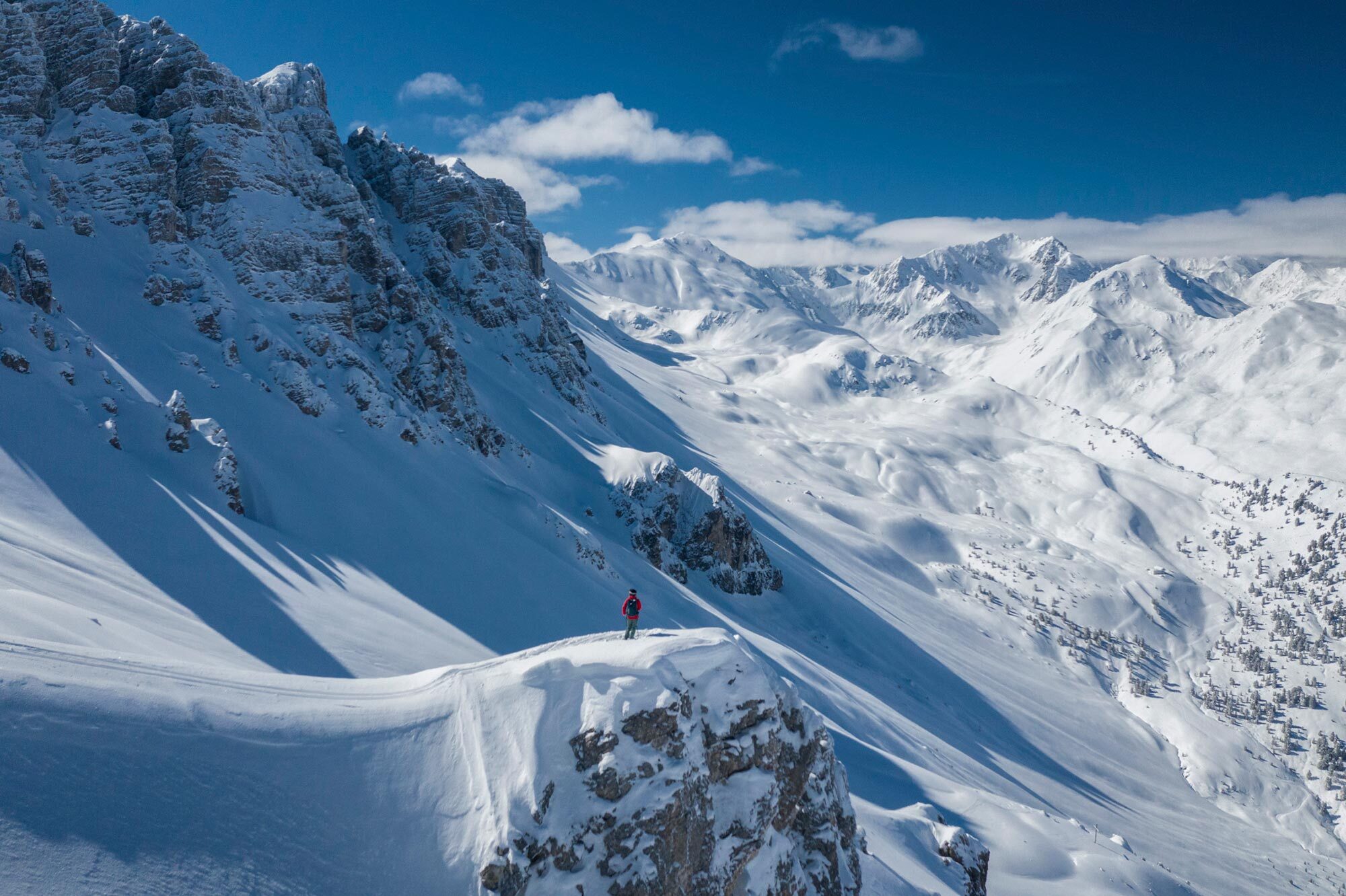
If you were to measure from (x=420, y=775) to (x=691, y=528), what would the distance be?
178 ft

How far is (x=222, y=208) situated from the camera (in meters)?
46.8

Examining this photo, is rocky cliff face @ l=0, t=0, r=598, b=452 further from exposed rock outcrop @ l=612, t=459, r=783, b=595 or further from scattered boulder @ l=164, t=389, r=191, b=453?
exposed rock outcrop @ l=612, t=459, r=783, b=595

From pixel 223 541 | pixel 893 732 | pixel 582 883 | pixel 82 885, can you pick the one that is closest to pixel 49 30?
pixel 223 541

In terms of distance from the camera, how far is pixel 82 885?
8789 mm

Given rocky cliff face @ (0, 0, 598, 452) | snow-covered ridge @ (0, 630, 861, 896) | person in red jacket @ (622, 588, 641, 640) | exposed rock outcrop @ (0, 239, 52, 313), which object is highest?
rocky cliff face @ (0, 0, 598, 452)

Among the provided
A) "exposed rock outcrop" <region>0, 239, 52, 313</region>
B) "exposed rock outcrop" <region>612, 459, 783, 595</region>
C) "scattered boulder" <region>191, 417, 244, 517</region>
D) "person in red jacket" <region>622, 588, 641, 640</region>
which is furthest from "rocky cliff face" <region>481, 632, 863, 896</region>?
"exposed rock outcrop" <region>612, 459, 783, 595</region>

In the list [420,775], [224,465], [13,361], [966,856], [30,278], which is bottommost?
[966,856]

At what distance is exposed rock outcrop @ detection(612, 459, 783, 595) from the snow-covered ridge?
47292mm

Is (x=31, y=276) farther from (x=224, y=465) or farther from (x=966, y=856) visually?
(x=966, y=856)

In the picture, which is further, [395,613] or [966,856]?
[395,613]

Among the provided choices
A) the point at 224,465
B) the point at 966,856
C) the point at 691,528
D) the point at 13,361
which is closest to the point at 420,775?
the point at 966,856

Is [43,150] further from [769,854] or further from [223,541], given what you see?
[769,854]

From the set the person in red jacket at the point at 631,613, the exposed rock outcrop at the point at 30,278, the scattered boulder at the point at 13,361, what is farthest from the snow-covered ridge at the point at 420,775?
the exposed rock outcrop at the point at 30,278

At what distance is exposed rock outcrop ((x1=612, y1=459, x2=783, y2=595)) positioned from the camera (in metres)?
63.2
